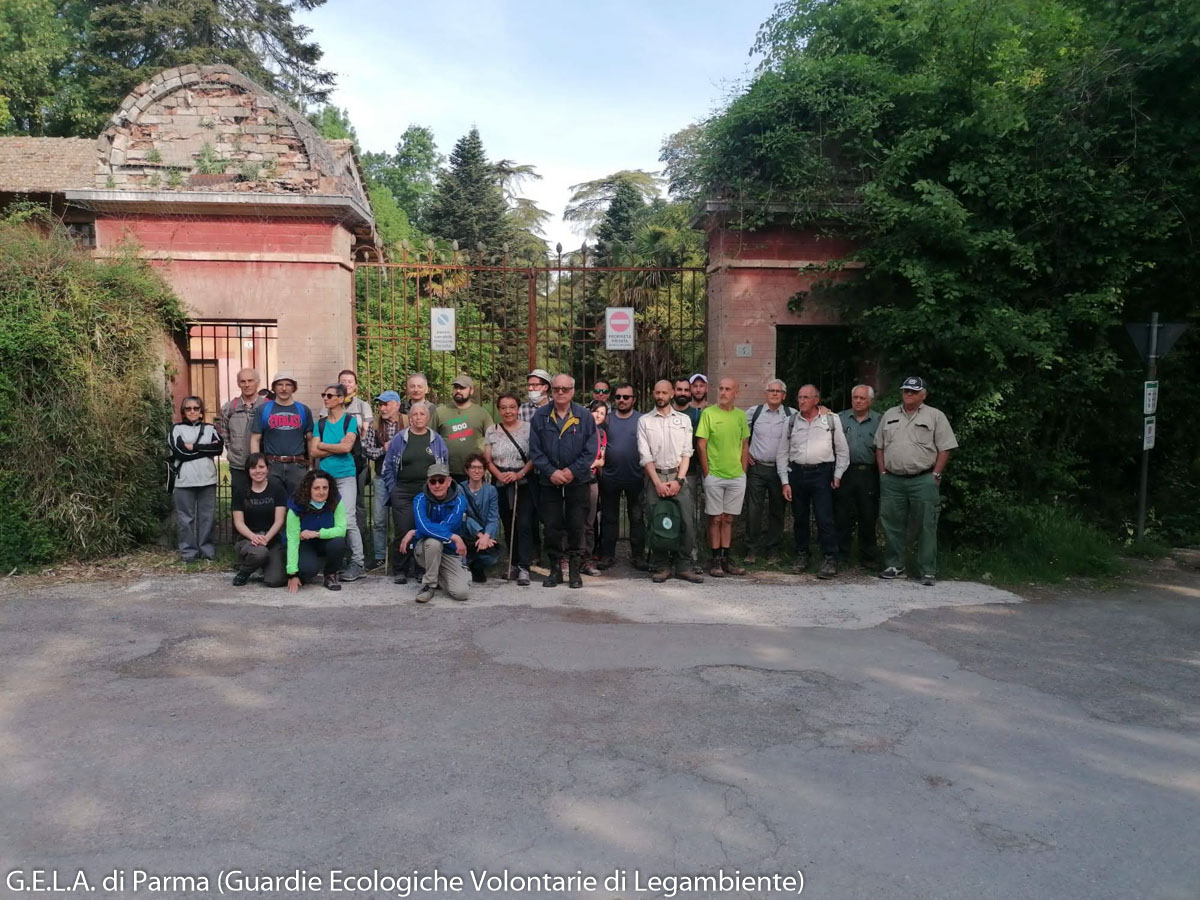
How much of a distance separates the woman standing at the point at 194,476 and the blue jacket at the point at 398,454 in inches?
73.1

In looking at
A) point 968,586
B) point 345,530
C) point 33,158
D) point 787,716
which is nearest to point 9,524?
point 345,530

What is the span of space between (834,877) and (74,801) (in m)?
3.27

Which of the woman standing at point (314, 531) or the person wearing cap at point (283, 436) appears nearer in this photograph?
the woman standing at point (314, 531)

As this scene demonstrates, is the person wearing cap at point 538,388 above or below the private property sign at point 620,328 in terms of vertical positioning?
below

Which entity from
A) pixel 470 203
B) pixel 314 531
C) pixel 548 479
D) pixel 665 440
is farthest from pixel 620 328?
pixel 470 203

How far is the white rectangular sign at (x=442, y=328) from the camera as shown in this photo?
9734mm

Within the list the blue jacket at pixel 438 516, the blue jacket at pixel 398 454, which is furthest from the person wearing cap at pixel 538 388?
the blue jacket at pixel 438 516

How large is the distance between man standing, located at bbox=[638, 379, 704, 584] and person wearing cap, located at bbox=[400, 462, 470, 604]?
1.78 meters

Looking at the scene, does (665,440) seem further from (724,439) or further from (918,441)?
(918,441)

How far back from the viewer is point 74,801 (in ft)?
12.8

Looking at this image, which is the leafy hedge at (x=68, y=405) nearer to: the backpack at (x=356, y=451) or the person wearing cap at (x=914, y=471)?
the backpack at (x=356, y=451)

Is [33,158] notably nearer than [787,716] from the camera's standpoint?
No

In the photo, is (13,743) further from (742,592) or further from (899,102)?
(899,102)

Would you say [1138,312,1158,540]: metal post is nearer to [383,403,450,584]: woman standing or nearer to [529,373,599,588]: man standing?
[529,373,599,588]: man standing
